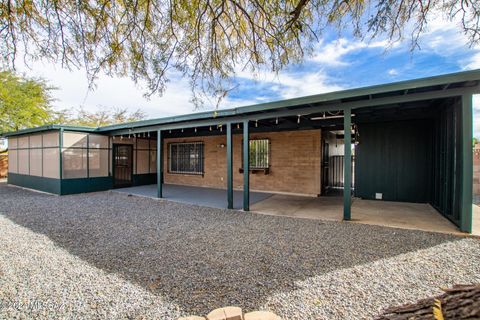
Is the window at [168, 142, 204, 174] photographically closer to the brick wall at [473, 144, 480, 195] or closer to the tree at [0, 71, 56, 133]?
the tree at [0, 71, 56, 133]

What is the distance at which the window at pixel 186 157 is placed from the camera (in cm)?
1092

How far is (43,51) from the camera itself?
10.5 ft

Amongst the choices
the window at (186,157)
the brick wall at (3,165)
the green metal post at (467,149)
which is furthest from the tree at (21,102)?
the green metal post at (467,149)

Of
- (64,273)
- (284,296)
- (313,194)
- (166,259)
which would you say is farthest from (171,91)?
(313,194)

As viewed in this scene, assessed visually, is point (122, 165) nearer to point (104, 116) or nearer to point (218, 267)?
point (218, 267)

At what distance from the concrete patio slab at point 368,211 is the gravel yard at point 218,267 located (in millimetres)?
543

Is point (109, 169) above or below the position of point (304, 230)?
above

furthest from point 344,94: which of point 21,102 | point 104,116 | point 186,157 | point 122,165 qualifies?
point 104,116

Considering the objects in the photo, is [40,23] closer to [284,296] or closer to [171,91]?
[171,91]

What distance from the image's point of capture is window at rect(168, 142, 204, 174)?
10922mm

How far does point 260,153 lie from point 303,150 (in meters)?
1.70

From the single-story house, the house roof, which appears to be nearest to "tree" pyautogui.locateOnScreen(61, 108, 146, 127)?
the single-story house

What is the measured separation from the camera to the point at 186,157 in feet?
37.3

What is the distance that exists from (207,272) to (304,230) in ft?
7.46
